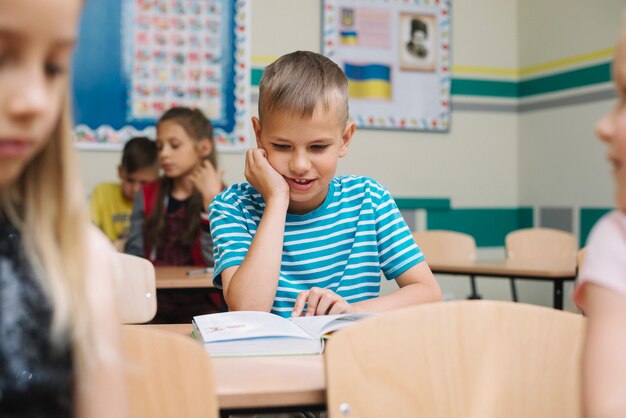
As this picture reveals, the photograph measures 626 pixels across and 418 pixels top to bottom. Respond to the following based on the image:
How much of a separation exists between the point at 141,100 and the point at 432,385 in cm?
357

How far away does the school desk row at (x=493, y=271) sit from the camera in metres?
2.57

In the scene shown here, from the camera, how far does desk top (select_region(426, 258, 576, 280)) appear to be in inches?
116

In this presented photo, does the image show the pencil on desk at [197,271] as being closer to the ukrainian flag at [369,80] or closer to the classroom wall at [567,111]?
the ukrainian flag at [369,80]

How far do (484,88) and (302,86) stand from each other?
3692 mm

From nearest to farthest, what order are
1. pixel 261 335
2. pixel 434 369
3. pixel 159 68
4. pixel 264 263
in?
pixel 434 369 → pixel 261 335 → pixel 264 263 → pixel 159 68

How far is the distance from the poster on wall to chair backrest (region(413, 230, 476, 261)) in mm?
1270

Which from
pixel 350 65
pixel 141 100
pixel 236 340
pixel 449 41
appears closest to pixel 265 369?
pixel 236 340

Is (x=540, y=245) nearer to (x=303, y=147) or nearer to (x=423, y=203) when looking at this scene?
(x=423, y=203)

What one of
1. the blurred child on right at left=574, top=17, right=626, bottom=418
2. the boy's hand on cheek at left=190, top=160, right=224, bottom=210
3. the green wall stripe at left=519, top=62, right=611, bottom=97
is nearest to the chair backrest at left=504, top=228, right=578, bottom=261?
the green wall stripe at left=519, top=62, right=611, bottom=97

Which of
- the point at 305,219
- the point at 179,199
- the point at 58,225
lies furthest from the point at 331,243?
the point at 179,199

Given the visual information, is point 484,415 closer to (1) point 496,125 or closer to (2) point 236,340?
(2) point 236,340

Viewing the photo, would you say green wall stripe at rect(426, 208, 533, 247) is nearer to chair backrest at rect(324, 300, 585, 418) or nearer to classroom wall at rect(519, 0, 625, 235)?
classroom wall at rect(519, 0, 625, 235)

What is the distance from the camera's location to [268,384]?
99 cm

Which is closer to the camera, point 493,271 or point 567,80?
point 493,271
